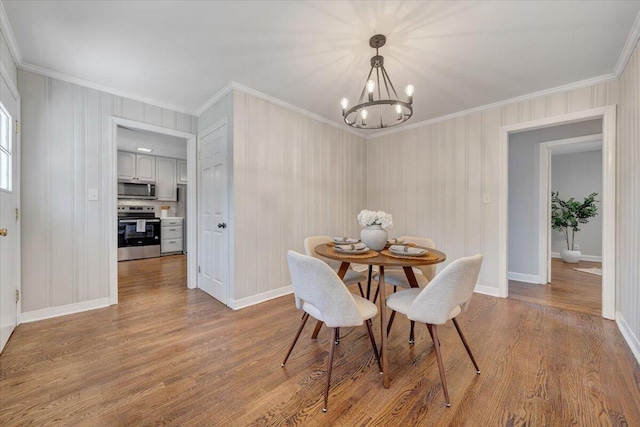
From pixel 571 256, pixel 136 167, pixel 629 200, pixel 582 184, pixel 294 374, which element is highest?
pixel 136 167

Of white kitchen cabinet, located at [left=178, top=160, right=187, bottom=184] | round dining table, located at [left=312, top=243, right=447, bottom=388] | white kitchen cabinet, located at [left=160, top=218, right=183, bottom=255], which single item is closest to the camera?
round dining table, located at [left=312, top=243, right=447, bottom=388]

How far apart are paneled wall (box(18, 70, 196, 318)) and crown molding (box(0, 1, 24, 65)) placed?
0.71 ft

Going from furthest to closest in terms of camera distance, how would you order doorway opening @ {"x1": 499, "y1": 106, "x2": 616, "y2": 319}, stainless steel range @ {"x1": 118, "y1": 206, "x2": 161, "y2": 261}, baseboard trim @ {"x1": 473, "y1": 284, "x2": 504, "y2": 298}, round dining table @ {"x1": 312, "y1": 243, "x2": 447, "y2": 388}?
1. stainless steel range @ {"x1": 118, "y1": 206, "x2": 161, "y2": 261}
2. baseboard trim @ {"x1": 473, "y1": 284, "x2": 504, "y2": 298}
3. doorway opening @ {"x1": 499, "y1": 106, "x2": 616, "y2": 319}
4. round dining table @ {"x1": 312, "y1": 243, "x2": 447, "y2": 388}

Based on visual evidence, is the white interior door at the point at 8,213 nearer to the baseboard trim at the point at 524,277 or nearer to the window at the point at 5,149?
the window at the point at 5,149

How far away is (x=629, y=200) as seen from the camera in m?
2.08

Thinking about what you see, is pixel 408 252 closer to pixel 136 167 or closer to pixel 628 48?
pixel 628 48

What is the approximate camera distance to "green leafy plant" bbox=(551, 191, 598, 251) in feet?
16.3

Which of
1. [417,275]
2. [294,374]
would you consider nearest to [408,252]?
[417,275]

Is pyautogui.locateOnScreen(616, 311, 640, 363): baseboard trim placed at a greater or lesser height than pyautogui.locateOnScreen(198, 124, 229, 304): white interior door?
lesser

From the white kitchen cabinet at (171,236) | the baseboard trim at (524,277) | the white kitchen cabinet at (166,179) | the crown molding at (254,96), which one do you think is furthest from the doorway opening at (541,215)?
the white kitchen cabinet at (166,179)

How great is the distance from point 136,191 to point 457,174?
6107 mm

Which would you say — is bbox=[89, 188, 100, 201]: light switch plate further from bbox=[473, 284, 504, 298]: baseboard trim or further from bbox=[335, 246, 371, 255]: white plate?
bbox=[473, 284, 504, 298]: baseboard trim

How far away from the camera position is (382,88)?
279 centimetres

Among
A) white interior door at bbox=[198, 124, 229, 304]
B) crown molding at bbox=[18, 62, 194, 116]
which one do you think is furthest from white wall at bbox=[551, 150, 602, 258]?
crown molding at bbox=[18, 62, 194, 116]
